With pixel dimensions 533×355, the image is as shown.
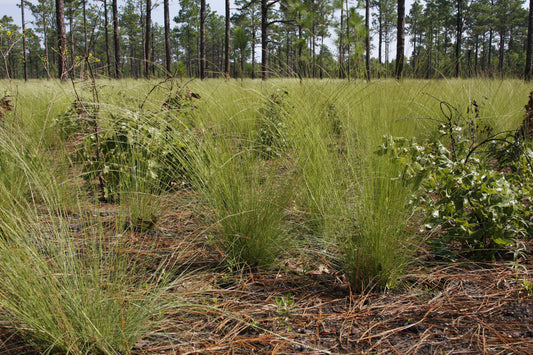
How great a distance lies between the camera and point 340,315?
1.33 m

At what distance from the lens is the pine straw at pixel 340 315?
3.78 feet

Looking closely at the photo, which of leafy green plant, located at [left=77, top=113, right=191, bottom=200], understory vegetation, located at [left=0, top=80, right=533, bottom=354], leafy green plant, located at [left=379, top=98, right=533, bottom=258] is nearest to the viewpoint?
understory vegetation, located at [left=0, top=80, right=533, bottom=354]

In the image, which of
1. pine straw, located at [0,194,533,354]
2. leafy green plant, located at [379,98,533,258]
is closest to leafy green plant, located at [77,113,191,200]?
pine straw, located at [0,194,533,354]

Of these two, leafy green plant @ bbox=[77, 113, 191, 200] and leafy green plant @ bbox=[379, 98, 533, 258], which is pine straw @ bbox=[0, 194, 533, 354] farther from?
leafy green plant @ bbox=[77, 113, 191, 200]

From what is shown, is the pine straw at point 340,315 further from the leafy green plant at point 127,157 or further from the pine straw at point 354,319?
the leafy green plant at point 127,157

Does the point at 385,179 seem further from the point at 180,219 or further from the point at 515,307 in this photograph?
the point at 180,219

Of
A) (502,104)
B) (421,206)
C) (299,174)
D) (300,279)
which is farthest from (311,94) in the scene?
(502,104)

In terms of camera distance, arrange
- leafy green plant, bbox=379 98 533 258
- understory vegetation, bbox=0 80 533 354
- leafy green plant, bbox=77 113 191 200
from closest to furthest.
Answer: understory vegetation, bbox=0 80 533 354 → leafy green plant, bbox=379 98 533 258 → leafy green plant, bbox=77 113 191 200

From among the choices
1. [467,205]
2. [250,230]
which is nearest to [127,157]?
[250,230]

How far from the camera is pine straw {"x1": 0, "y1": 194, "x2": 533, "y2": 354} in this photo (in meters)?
1.15

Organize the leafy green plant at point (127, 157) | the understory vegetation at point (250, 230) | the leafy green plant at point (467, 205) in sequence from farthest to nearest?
1. the leafy green plant at point (127, 157)
2. the leafy green plant at point (467, 205)
3. the understory vegetation at point (250, 230)

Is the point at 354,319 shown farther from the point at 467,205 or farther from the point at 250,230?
the point at 467,205

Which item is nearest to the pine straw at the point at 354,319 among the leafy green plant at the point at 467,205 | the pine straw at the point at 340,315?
the pine straw at the point at 340,315

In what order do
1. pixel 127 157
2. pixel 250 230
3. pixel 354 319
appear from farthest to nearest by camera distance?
pixel 127 157 < pixel 250 230 < pixel 354 319
